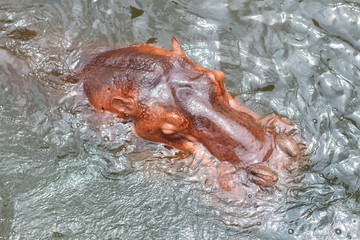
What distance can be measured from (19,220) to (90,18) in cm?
323

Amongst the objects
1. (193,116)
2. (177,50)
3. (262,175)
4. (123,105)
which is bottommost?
(262,175)

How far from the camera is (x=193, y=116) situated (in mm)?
4895

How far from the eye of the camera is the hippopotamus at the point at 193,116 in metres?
4.86

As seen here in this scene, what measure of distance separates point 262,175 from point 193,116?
3.08ft

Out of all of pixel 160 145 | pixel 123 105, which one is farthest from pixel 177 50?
pixel 160 145

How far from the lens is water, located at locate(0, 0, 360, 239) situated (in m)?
5.30

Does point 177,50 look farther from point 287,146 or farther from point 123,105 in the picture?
point 287,146

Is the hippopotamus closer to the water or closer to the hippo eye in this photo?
the hippo eye

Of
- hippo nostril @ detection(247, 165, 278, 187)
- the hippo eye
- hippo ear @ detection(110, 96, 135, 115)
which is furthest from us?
hippo ear @ detection(110, 96, 135, 115)

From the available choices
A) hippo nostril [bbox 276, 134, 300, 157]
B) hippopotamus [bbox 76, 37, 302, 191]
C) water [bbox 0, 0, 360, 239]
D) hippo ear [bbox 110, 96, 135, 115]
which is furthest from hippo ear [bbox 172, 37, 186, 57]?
hippo nostril [bbox 276, 134, 300, 157]

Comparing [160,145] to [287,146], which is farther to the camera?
[160,145]

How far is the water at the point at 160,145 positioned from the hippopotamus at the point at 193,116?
304mm

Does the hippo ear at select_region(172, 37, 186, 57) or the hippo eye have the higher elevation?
the hippo ear at select_region(172, 37, 186, 57)

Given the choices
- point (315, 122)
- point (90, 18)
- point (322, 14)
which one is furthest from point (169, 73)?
point (322, 14)
